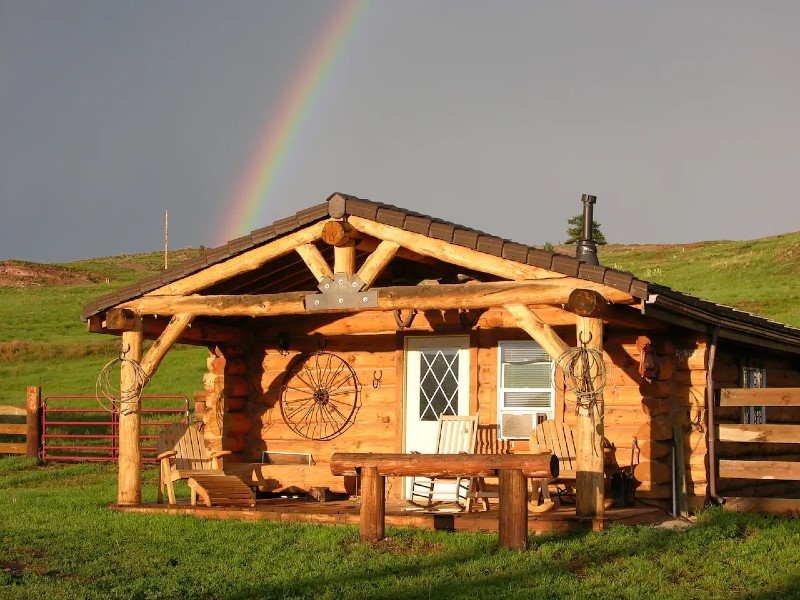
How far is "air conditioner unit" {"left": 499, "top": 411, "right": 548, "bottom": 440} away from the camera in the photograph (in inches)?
524

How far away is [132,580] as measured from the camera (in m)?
8.57

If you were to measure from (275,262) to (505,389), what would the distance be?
336cm

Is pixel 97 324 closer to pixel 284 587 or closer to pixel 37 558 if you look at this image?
pixel 37 558

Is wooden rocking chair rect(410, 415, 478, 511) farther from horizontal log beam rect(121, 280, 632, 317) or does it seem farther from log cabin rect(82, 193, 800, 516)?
horizontal log beam rect(121, 280, 632, 317)

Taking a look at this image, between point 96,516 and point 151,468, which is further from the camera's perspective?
point 151,468

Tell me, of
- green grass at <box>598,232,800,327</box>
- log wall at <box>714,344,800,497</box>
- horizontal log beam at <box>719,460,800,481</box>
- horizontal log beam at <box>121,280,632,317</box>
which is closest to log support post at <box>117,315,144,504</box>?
horizontal log beam at <box>121,280,632,317</box>

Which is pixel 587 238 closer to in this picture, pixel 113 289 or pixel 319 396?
pixel 319 396

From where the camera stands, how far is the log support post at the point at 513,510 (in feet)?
31.2

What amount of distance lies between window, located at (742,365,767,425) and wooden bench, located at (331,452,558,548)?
6.21 meters

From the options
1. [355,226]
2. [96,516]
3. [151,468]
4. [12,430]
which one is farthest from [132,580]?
[12,430]

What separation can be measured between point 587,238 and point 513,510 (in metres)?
4.64

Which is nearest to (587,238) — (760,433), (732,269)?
(760,433)

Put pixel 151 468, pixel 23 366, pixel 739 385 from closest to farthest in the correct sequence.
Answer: pixel 739 385
pixel 151 468
pixel 23 366

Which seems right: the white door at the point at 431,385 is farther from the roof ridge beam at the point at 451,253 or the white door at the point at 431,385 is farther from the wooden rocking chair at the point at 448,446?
the roof ridge beam at the point at 451,253
